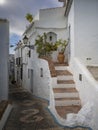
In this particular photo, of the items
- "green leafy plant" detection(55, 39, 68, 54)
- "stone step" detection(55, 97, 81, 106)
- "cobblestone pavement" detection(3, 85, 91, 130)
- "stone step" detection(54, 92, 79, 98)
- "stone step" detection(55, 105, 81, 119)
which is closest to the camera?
"cobblestone pavement" detection(3, 85, 91, 130)

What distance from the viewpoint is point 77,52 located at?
48.8ft

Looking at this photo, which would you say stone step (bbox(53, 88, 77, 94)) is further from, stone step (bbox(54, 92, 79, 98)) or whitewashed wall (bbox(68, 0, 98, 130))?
whitewashed wall (bbox(68, 0, 98, 130))

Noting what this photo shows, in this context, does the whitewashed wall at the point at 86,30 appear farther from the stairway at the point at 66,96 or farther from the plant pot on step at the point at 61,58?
the plant pot on step at the point at 61,58

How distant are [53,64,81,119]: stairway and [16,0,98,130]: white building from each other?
19 cm

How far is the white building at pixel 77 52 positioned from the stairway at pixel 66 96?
187 millimetres

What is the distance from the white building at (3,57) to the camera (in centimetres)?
1353

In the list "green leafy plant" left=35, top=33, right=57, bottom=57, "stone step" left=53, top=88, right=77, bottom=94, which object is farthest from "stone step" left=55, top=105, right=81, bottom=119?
"green leafy plant" left=35, top=33, right=57, bottom=57

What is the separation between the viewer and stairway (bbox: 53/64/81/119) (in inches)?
426

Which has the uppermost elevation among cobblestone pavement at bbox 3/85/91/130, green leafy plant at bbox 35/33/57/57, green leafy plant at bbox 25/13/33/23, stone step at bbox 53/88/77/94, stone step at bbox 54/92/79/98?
green leafy plant at bbox 25/13/33/23

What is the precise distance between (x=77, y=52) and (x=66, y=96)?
3884mm

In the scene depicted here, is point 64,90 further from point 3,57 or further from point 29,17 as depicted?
point 29,17

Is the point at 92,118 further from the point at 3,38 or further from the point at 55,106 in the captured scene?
the point at 3,38

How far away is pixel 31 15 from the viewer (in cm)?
2234

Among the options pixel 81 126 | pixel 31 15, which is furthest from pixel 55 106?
pixel 31 15
